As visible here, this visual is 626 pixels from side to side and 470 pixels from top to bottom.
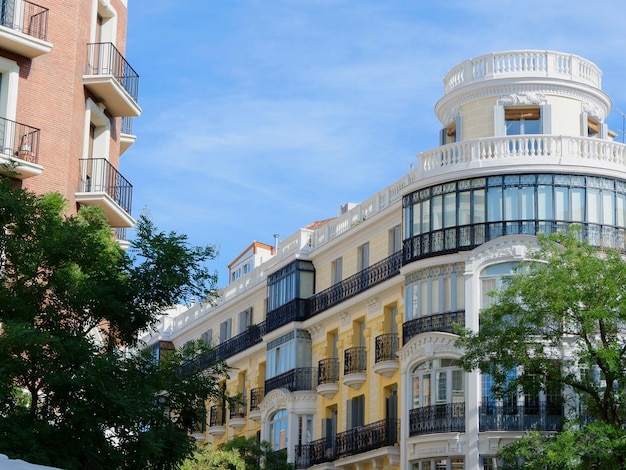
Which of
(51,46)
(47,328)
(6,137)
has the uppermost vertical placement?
(51,46)

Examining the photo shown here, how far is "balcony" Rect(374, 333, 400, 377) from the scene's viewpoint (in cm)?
4941

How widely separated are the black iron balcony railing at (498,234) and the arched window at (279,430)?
13235 millimetres

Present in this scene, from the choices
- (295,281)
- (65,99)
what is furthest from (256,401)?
(65,99)

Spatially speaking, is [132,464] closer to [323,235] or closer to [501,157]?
[501,157]

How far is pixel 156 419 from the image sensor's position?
978 inches

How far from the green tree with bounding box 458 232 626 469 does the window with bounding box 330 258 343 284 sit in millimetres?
19011

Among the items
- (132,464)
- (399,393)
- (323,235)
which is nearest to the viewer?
(132,464)

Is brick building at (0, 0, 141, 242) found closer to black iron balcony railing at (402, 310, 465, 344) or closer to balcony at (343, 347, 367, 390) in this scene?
black iron balcony railing at (402, 310, 465, 344)

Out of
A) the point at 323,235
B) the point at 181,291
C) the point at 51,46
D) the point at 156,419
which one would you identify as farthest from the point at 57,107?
the point at 323,235

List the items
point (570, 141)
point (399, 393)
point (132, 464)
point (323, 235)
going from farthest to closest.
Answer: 1. point (323, 235)
2. point (399, 393)
3. point (570, 141)
4. point (132, 464)

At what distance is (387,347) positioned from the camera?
165 feet

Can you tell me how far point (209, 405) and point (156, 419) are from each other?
43.1m

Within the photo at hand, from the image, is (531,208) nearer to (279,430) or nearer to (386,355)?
(386,355)

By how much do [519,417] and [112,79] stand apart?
727 inches
